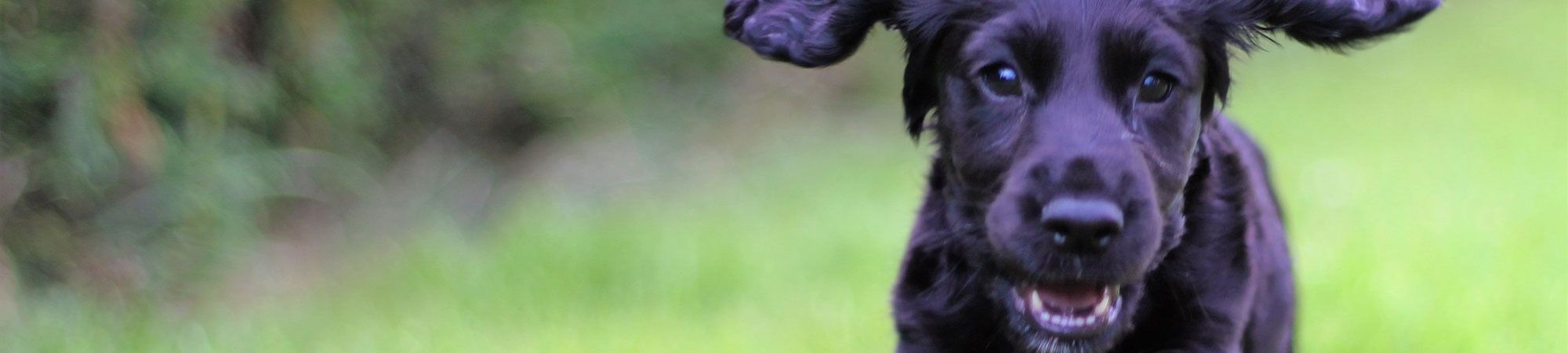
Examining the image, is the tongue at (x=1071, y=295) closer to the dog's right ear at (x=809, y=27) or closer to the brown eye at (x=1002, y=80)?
the brown eye at (x=1002, y=80)

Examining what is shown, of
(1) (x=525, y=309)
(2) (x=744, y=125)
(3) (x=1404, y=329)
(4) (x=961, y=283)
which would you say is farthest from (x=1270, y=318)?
(2) (x=744, y=125)

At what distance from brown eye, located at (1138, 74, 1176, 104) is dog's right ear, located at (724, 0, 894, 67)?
548 millimetres

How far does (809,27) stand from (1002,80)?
47 cm

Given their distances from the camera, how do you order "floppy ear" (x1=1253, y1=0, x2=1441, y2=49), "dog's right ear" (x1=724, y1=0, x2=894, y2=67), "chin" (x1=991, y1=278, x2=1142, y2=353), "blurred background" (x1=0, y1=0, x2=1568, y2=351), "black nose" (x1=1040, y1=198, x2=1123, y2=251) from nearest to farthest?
"black nose" (x1=1040, y1=198, x2=1123, y2=251) → "chin" (x1=991, y1=278, x2=1142, y2=353) → "floppy ear" (x1=1253, y1=0, x2=1441, y2=49) → "dog's right ear" (x1=724, y1=0, x2=894, y2=67) → "blurred background" (x1=0, y1=0, x2=1568, y2=351)

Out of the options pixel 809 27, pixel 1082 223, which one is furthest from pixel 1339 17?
pixel 809 27

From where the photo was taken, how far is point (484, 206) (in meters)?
5.86

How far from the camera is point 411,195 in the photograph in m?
5.49

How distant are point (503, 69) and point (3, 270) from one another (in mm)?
2142

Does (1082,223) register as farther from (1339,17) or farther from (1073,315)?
(1339,17)

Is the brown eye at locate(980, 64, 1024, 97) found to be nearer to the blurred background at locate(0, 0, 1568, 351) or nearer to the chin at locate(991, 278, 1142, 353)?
the chin at locate(991, 278, 1142, 353)

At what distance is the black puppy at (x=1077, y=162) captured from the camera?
2.28m

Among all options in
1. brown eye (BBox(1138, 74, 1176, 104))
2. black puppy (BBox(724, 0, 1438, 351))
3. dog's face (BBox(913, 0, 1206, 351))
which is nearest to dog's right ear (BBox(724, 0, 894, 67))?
black puppy (BBox(724, 0, 1438, 351))

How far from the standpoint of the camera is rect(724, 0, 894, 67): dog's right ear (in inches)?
110

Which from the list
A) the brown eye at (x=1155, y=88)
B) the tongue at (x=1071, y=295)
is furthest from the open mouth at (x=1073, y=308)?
the brown eye at (x=1155, y=88)
